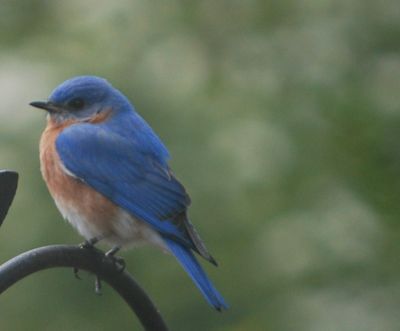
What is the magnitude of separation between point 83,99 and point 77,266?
4.71 feet

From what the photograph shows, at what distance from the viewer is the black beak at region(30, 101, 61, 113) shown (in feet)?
17.2

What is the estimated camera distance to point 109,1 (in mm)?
5570

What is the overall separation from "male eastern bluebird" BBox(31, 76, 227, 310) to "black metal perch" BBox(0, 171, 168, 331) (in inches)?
25.7

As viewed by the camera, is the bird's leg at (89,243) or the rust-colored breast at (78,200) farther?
the rust-colored breast at (78,200)

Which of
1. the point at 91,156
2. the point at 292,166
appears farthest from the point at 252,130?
the point at 91,156

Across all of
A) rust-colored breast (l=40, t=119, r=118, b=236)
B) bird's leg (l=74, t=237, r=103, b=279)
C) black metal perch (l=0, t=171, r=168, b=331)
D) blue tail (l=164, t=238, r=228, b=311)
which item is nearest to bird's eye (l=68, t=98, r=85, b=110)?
rust-colored breast (l=40, t=119, r=118, b=236)

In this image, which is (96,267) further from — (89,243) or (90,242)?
(90,242)

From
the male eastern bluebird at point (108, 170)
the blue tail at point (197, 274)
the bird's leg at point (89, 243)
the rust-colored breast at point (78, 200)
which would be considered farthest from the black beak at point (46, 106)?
the blue tail at point (197, 274)

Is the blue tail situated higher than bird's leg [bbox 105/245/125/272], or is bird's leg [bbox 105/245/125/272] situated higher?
bird's leg [bbox 105/245/125/272]

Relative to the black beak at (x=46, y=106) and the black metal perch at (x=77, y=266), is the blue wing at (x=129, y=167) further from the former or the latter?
the black metal perch at (x=77, y=266)

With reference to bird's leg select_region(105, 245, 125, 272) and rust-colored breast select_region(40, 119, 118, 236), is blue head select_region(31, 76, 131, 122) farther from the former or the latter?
bird's leg select_region(105, 245, 125, 272)

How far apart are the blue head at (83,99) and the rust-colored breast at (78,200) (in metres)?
0.22

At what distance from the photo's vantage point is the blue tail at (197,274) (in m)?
4.50

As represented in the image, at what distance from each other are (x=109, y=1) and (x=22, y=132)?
633 millimetres
